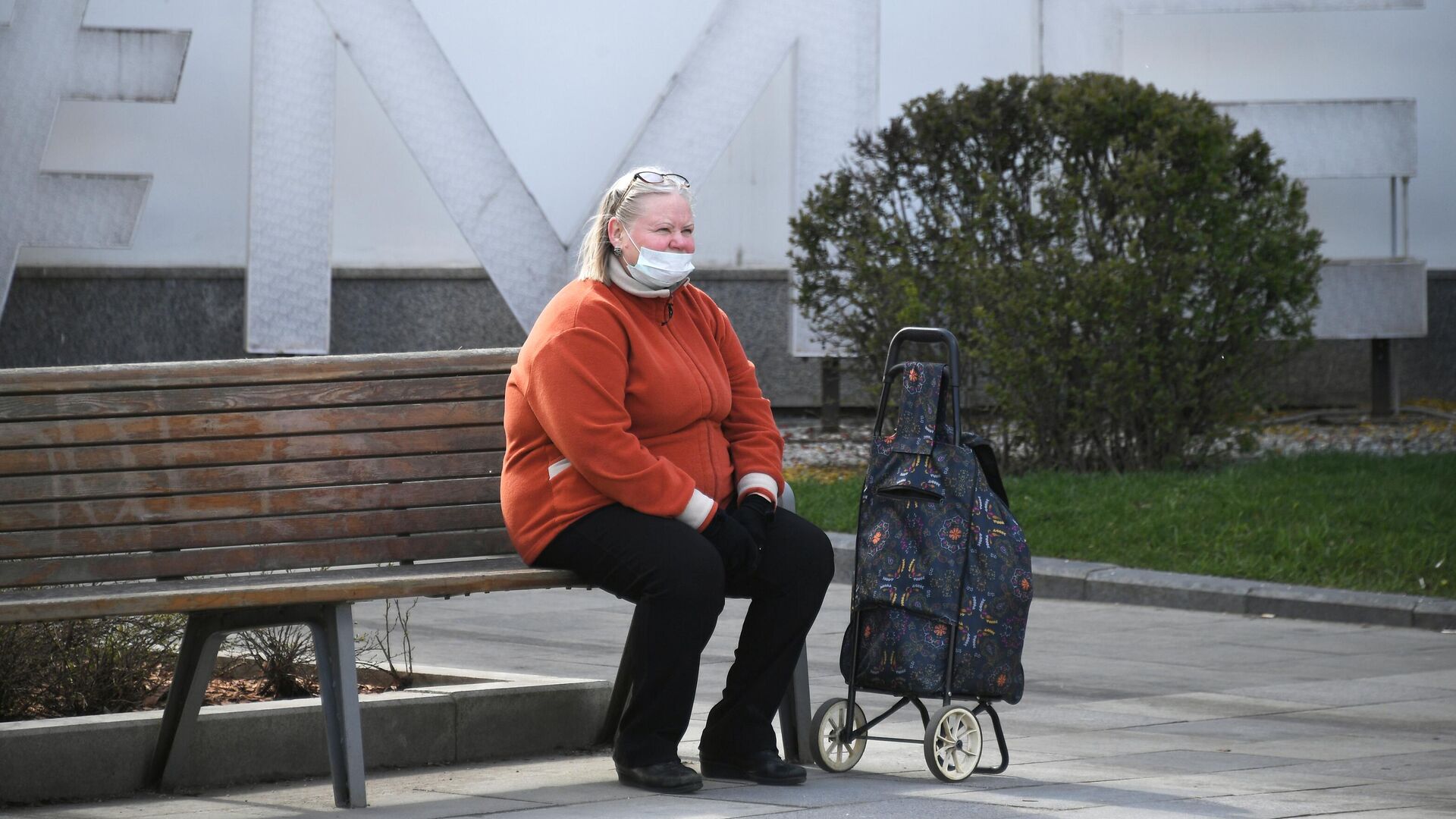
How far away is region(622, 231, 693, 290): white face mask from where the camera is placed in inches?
177

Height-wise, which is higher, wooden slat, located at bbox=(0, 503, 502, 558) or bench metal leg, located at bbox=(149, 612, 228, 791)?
wooden slat, located at bbox=(0, 503, 502, 558)

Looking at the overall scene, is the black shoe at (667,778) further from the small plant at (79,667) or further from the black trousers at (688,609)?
the small plant at (79,667)

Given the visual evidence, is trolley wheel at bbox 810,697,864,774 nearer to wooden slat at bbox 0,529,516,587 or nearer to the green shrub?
wooden slat at bbox 0,529,516,587

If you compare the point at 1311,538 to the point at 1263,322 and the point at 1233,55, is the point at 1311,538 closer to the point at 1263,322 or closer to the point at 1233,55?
the point at 1263,322

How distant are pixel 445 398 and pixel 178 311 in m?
10.3

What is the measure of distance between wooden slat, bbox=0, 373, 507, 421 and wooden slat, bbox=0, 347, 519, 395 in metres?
0.02

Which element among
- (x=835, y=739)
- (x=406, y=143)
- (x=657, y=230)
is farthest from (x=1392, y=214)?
(x=657, y=230)

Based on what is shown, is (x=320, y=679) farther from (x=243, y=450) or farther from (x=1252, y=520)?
(x=1252, y=520)

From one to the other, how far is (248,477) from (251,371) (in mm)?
254

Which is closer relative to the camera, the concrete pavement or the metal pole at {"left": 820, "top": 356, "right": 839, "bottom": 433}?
the concrete pavement

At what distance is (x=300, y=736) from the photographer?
4496 millimetres

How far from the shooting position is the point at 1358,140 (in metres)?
14.8

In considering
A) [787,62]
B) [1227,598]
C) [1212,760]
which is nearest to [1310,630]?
[1227,598]

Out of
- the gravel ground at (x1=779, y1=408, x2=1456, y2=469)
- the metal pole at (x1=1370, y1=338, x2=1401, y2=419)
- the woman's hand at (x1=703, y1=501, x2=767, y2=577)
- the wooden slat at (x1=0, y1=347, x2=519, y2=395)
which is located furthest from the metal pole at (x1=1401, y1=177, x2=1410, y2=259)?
the woman's hand at (x1=703, y1=501, x2=767, y2=577)
